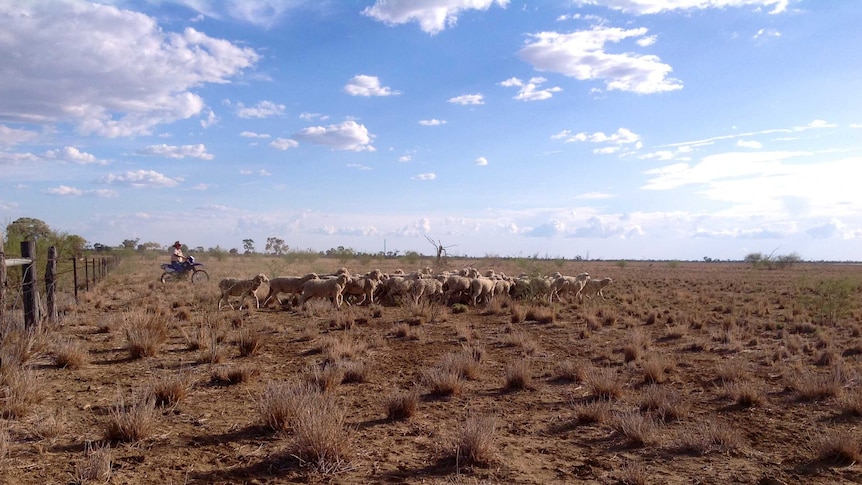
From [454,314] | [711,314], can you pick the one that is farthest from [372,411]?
[711,314]

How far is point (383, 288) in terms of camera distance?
74.6ft

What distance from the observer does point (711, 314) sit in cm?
2277

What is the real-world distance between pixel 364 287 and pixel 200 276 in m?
13.4

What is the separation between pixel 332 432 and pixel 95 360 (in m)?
6.76

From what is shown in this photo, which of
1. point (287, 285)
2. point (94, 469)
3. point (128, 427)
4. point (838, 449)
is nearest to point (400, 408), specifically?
point (128, 427)

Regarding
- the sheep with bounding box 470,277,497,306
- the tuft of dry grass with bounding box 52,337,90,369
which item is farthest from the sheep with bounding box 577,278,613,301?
the tuft of dry grass with bounding box 52,337,90,369

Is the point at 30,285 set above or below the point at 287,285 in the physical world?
above

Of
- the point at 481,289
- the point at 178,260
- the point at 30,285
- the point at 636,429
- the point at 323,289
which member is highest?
the point at 178,260

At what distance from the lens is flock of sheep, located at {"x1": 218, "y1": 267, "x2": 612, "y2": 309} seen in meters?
20.6

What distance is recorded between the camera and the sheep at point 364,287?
21547 mm

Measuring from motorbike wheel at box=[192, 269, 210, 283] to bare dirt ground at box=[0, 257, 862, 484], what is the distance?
13016 mm

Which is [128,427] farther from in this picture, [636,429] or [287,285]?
[287,285]

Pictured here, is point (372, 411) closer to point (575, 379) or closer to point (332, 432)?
point (332, 432)

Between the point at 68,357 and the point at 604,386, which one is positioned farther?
the point at 68,357
